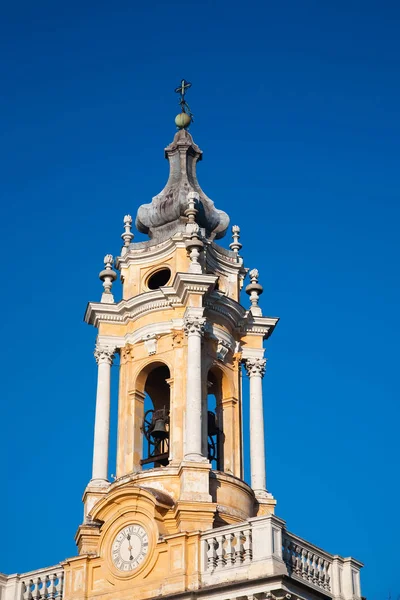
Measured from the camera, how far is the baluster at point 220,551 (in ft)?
89.7

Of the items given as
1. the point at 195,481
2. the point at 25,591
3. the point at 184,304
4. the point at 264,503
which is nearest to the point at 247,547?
the point at 195,481

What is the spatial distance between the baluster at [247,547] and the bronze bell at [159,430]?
5.18 meters

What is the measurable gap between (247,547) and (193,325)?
626 cm

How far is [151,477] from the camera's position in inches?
1184

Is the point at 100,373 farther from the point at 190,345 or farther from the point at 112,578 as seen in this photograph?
the point at 112,578

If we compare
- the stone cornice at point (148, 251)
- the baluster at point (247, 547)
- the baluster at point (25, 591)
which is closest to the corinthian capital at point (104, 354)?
the stone cornice at point (148, 251)

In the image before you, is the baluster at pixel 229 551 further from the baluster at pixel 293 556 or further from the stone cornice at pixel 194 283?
the stone cornice at pixel 194 283

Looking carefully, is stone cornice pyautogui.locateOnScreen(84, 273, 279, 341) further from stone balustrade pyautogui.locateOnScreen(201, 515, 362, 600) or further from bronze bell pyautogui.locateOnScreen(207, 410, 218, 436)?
stone balustrade pyautogui.locateOnScreen(201, 515, 362, 600)

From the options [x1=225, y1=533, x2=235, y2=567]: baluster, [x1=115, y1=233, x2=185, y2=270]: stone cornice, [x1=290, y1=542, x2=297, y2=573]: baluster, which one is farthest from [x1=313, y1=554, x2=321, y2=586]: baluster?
[x1=115, y1=233, x2=185, y2=270]: stone cornice

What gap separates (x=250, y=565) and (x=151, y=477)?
414 centimetres

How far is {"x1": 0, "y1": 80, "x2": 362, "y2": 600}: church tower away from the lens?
27484 millimetres

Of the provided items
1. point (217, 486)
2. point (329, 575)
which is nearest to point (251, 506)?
point (217, 486)

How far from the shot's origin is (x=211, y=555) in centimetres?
2756

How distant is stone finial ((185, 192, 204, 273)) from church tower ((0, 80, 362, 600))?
0.15 feet
